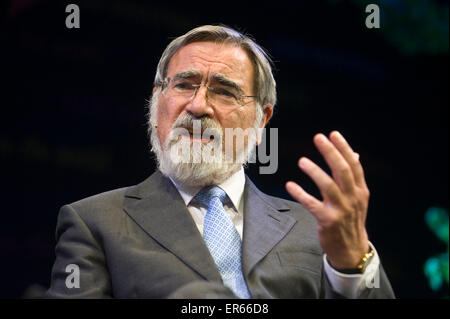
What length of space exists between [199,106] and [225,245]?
1.76 feet

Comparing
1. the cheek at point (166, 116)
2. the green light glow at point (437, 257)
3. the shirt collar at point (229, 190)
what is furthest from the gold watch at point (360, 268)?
the green light glow at point (437, 257)

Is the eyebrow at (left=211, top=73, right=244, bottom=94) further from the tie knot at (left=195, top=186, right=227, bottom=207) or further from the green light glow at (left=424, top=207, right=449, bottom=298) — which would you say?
the green light glow at (left=424, top=207, right=449, bottom=298)

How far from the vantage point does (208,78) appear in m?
2.07

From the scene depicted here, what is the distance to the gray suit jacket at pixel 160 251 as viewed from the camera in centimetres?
163

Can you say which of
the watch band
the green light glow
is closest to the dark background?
the green light glow

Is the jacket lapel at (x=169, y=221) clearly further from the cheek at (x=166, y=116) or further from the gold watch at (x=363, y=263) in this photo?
the gold watch at (x=363, y=263)

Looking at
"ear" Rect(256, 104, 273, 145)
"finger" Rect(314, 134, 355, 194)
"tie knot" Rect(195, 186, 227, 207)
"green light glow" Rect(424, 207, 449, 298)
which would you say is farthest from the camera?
"green light glow" Rect(424, 207, 449, 298)

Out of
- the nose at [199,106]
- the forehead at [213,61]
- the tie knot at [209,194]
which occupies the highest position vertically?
the forehead at [213,61]

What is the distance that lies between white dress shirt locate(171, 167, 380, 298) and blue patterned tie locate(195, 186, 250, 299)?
6cm

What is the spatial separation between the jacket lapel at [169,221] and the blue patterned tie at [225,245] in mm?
66

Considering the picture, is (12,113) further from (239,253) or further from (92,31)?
(239,253)

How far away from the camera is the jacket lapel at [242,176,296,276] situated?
69.9 inches

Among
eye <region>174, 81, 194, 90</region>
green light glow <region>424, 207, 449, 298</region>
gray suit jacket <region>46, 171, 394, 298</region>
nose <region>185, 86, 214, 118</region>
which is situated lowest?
green light glow <region>424, 207, 449, 298</region>

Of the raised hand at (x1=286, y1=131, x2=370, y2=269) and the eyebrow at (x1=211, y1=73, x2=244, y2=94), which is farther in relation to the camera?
the eyebrow at (x1=211, y1=73, x2=244, y2=94)
